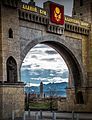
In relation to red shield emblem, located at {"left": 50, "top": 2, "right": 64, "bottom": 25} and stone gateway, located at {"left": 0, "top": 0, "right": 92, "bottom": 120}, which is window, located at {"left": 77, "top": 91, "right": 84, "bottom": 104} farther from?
red shield emblem, located at {"left": 50, "top": 2, "right": 64, "bottom": 25}

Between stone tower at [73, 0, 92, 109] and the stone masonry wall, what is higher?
stone tower at [73, 0, 92, 109]

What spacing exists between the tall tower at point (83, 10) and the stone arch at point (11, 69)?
17.2 metres

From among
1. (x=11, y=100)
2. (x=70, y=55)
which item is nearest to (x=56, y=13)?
(x=70, y=55)

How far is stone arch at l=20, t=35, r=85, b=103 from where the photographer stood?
42.4 metres

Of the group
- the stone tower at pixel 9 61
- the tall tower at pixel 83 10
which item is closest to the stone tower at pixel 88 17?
the tall tower at pixel 83 10

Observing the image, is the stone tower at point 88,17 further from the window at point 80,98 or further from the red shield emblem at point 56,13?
the red shield emblem at point 56,13

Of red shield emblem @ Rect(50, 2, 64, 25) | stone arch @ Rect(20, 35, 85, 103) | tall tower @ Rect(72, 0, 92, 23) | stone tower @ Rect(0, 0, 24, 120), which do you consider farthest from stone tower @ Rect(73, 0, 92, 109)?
stone tower @ Rect(0, 0, 24, 120)

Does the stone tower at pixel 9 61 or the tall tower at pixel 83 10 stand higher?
the tall tower at pixel 83 10

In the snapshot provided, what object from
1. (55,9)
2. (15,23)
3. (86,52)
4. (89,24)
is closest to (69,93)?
(86,52)

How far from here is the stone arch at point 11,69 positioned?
35031 millimetres

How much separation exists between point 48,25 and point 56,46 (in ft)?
15.5

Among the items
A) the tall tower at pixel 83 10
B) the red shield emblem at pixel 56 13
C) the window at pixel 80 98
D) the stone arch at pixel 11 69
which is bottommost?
the window at pixel 80 98

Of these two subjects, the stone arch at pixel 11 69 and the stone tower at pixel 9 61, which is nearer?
the stone tower at pixel 9 61

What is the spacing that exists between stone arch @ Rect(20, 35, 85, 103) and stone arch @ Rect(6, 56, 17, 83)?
6.01 m
